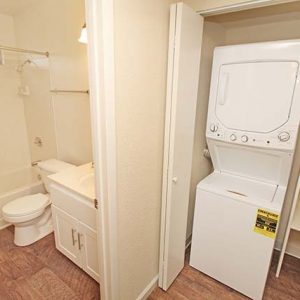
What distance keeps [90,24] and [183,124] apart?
0.81 meters

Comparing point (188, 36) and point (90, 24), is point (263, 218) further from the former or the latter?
point (90, 24)

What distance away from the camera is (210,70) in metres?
1.83

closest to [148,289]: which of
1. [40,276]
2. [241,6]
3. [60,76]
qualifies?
[40,276]

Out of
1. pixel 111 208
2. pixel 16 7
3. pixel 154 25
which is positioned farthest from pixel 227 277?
pixel 16 7

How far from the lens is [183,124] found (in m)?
1.45

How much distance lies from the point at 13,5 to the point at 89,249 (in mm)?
2555

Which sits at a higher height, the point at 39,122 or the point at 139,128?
the point at 139,128

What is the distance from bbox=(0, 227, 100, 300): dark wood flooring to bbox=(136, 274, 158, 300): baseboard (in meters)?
0.35

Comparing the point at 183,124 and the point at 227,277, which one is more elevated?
the point at 183,124

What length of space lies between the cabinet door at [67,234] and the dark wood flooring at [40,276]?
12cm

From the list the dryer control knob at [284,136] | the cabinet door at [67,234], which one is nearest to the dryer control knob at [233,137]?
the dryer control knob at [284,136]

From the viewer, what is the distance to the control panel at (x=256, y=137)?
4.57 feet

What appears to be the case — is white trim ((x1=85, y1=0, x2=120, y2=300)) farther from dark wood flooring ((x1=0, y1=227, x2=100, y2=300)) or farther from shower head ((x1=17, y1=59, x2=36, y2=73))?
shower head ((x1=17, y1=59, x2=36, y2=73))

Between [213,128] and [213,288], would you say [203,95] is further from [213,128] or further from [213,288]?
[213,288]
